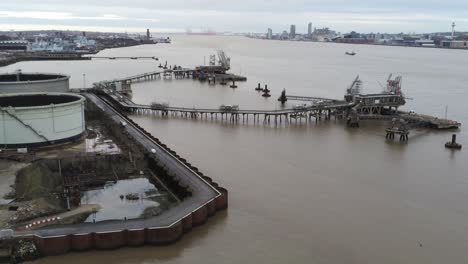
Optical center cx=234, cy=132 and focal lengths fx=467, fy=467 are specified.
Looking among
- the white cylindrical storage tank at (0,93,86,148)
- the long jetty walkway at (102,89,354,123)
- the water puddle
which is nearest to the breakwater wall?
the water puddle

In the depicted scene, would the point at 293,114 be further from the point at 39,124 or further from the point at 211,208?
the point at 211,208

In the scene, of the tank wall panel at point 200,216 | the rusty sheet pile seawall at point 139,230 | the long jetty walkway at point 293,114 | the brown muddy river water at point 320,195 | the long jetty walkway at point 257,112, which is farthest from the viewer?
the long jetty walkway at point 257,112

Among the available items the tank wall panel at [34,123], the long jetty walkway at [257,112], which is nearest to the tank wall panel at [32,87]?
the tank wall panel at [34,123]

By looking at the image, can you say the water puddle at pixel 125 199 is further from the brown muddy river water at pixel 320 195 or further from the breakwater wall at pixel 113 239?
the brown muddy river water at pixel 320 195

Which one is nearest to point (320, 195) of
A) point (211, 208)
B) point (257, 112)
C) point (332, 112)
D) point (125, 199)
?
point (211, 208)

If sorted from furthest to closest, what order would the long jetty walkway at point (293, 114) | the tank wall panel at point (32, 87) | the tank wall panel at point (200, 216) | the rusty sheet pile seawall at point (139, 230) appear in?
1. the long jetty walkway at point (293, 114)
2. the tank wall panel at point (32, 87)
3. the tank wall panel at point (200, 216)
4. the rusty sheet pile seawall at point (139, 230)

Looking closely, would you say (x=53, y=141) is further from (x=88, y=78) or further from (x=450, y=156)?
(x=88, y=78)

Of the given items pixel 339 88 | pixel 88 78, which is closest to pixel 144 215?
pixel 339 88
